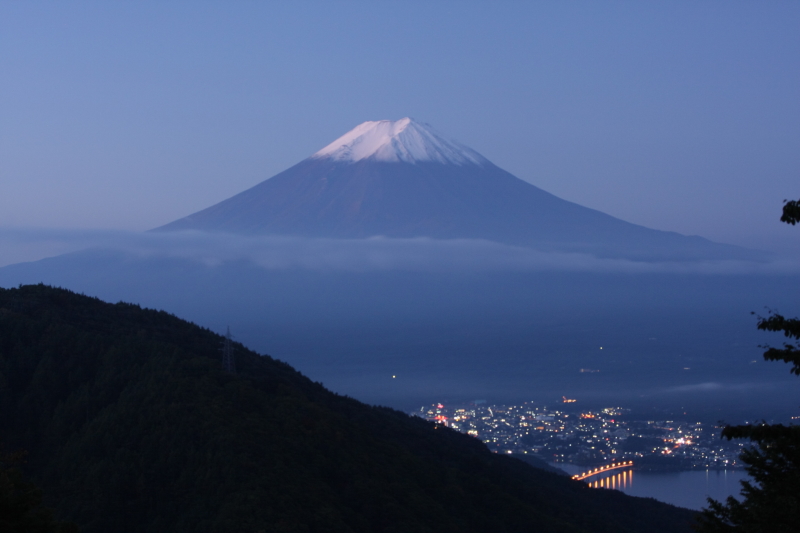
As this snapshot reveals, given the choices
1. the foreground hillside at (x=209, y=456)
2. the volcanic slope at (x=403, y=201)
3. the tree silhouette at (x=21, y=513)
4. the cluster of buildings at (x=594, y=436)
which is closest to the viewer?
the tree silhouette at (x=21, y=513)

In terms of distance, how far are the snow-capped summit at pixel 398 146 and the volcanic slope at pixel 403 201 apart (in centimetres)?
17

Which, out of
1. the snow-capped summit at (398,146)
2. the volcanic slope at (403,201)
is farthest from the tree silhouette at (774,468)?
the snow-capped summit at (398,146)

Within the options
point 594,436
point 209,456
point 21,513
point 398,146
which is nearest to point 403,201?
point 398,146

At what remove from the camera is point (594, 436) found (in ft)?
128

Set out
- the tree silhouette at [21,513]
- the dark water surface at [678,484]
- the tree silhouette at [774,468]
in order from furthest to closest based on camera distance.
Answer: the dark water surface at [678,484]
the tree silhouette at [21,513]
the tree silhouette at [774,468]

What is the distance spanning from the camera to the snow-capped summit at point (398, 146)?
127 metres

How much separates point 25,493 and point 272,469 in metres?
8.40

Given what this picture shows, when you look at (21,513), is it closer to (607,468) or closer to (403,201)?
(607,468)

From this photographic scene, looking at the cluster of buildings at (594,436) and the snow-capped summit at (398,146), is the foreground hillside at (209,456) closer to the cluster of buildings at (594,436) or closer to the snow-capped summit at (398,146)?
the cluster of buildings at (594,436)

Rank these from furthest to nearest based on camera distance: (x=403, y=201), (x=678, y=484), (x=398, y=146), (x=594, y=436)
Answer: (x=398, y=146) → (x=403, y=201) → (x=594, y=436) → (x=678, y=484)

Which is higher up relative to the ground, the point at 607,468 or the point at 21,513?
the point at 21,513

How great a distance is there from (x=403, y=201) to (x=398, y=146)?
37.8ft

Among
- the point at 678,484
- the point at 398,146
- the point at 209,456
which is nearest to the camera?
the point at 209,456

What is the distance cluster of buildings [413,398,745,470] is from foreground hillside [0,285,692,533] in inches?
477
